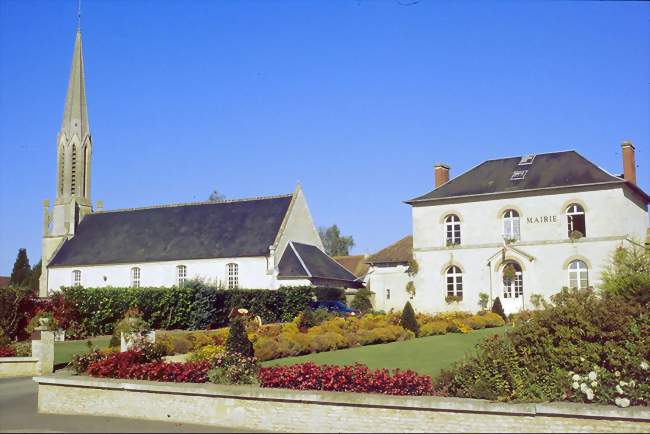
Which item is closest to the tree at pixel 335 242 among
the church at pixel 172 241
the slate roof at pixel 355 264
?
the slate roof at pixel 355 264

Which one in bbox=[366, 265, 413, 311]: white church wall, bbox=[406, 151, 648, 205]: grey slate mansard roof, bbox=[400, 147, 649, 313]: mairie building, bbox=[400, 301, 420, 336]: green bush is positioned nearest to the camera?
bbox=[400, 301, 420, 336]: green bush

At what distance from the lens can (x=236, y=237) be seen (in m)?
48.8

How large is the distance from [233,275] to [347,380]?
121 feet

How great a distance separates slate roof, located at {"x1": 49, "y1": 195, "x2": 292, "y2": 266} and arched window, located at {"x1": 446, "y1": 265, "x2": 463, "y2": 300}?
41.8ft

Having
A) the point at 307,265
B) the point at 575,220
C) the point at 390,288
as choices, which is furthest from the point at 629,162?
the point at 307,265

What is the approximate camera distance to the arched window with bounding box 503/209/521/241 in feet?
127

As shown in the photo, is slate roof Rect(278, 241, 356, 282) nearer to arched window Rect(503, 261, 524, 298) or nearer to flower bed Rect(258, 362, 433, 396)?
arched window Rect(503, 261, 524, 298)

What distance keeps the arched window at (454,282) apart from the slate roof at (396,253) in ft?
12.4

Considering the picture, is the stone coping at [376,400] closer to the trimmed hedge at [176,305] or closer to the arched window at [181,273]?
the trimmed hedge at [176,305]

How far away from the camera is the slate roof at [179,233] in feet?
159

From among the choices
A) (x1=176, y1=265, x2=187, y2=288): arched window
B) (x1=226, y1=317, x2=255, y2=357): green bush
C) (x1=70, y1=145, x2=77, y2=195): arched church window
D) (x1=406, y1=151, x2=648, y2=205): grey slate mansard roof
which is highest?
(x1=70, y1=145, x2=77, y2=195): arched church window

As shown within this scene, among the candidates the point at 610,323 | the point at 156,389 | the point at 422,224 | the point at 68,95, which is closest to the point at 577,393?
the point at 610,323

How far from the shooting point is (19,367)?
59.6 feet

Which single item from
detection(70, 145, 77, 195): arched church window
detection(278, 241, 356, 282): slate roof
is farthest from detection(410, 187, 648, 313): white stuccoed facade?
detection(70, 145, 77, 195): arched church window
